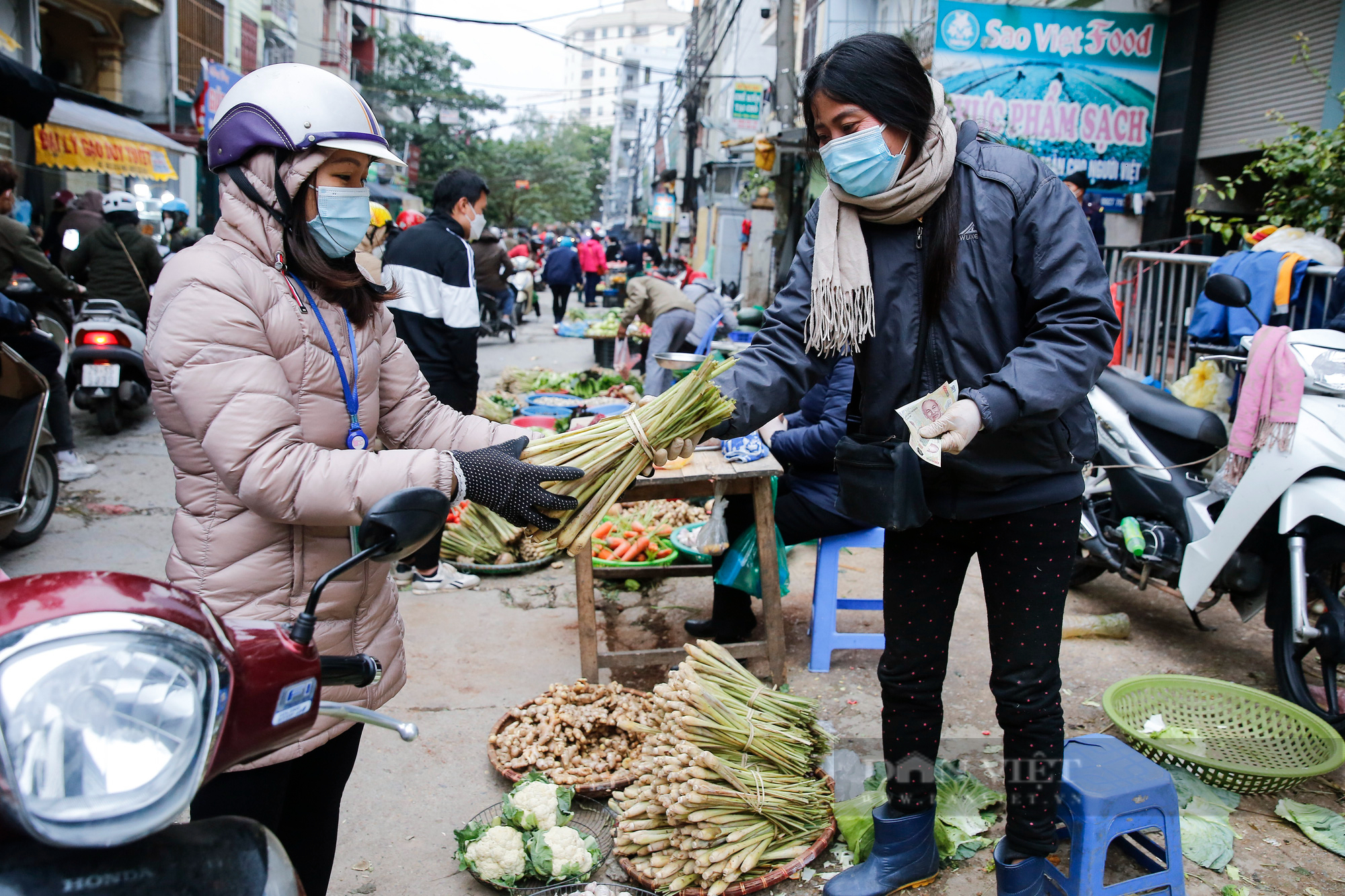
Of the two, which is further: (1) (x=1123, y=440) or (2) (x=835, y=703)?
(1) (x=1123, y=440)

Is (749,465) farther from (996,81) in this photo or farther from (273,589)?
(996,81)

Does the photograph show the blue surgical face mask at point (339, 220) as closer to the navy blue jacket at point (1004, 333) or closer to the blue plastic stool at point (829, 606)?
the navy blue jacket at point (1004, 333)

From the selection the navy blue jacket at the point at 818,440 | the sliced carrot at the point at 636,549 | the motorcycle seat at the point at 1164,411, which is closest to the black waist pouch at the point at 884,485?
the navy blue jacket at the point at 818,440

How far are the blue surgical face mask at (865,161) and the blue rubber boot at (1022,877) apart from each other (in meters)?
1.68

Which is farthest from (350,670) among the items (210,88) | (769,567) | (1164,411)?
(210,88)

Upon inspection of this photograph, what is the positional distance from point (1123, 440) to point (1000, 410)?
277cm

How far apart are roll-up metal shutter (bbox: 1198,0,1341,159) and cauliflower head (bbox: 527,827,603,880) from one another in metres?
7.49

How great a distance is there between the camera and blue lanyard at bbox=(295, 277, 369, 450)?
6.00 ft

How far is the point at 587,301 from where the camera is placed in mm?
24531

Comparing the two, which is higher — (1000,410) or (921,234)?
(921,234)

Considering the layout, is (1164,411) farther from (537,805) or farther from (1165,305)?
(537,805)

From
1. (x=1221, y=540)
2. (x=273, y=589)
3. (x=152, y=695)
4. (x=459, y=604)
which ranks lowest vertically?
(x=459, y=604)

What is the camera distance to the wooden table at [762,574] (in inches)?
145

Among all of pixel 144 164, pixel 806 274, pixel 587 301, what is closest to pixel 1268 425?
pixel 806 274
